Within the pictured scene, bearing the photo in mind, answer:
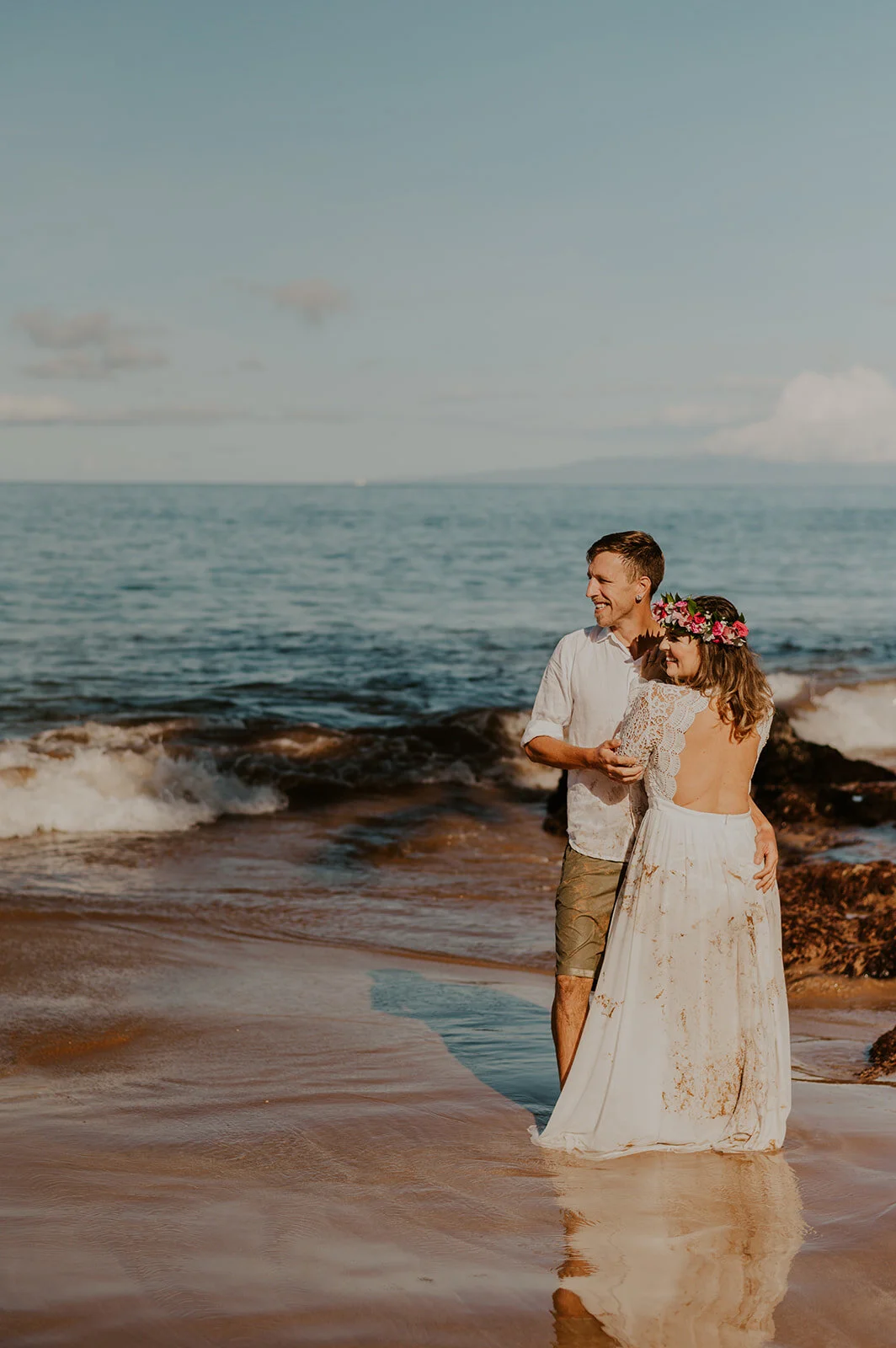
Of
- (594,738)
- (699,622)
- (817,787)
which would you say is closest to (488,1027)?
(594,738)

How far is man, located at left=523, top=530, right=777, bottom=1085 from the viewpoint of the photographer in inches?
175

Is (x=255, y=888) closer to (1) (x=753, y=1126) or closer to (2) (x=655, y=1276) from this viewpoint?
(1) (x=753, y=1126)

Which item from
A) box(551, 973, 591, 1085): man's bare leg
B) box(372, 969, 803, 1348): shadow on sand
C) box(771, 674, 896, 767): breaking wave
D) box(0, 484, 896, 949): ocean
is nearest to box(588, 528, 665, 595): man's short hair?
box(551, 973, 591, 1085): man's bare leg

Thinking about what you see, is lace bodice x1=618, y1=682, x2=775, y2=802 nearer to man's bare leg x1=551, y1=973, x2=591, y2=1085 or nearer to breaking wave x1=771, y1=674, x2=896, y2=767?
→ man's bare leg x1=551, y1=973, x2=591, y2=1085

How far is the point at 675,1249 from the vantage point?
3.64 metres

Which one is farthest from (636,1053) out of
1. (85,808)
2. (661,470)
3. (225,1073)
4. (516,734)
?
(661,470)

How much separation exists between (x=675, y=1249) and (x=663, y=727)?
154 cm

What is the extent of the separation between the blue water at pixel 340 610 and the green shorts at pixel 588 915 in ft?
37.0

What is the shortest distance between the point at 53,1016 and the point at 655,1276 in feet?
11.9

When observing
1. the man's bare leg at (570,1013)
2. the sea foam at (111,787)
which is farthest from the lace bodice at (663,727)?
the sea foam at (111,787)

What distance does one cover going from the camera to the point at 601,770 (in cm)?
426

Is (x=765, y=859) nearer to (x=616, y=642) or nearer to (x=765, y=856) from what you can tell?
(x=765, y=856)

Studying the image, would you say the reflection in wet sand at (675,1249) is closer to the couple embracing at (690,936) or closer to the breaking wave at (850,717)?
the couple embracing at (690,936)

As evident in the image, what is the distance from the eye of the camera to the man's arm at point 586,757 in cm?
415
